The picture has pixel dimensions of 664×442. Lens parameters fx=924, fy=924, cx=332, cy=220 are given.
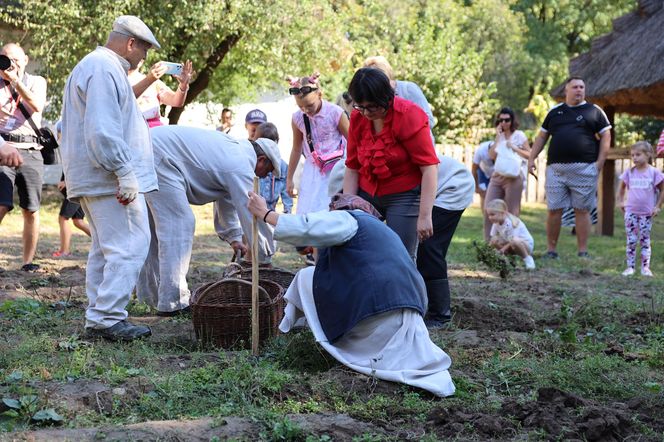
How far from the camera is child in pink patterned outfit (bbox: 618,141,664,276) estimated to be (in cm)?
980

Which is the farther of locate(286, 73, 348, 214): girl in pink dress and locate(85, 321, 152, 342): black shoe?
locate(286, 73, 348, 214): girl in pink dress

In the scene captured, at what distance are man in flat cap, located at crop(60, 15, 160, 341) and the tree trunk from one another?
37.3ft

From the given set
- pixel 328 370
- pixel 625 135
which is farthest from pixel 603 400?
pixel 625 135

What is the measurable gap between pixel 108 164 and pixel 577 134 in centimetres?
688

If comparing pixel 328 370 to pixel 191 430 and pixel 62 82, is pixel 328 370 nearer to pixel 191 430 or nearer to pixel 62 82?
pixel 191 430

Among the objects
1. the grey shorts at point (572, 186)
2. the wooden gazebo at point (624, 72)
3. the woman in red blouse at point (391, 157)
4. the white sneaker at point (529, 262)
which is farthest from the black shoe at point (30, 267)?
the wooden gazebo at point (624, 72)

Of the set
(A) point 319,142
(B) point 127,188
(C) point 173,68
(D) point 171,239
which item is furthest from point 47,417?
(A) point 319,142

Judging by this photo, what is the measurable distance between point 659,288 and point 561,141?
2.63 meters

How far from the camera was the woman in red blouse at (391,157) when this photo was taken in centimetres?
527

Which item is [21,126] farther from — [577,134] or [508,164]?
[577,134]

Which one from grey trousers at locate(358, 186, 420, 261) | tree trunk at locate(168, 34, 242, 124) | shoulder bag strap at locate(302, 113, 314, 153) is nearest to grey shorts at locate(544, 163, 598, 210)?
shoulder bag strap at locate(302, 113, 314, 153)

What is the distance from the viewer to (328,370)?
15.9 feet

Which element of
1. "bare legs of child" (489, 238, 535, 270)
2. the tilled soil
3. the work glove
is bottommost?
the tilled soil

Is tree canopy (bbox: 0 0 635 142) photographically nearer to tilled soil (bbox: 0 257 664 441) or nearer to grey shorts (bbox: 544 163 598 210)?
grey shorts (bbox: 544 163 598 210)
